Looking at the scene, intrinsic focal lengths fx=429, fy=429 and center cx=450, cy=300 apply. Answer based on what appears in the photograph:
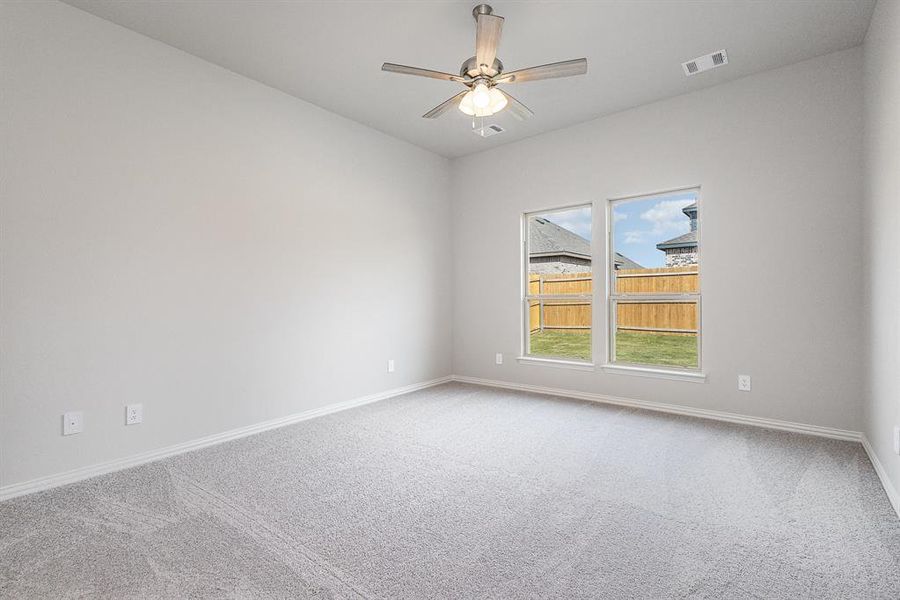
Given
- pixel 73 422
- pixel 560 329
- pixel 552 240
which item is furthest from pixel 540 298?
pixel 73 422

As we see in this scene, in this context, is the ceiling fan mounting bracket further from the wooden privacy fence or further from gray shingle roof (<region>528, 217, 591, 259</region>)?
the wooden privacy fence

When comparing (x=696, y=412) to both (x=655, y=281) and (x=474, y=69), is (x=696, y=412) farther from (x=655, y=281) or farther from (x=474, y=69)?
(x=474, y=69)

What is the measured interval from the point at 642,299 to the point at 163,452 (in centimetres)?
414

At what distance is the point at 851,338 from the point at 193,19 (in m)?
4.97

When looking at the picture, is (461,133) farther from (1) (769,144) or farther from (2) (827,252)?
(2) (827,252)

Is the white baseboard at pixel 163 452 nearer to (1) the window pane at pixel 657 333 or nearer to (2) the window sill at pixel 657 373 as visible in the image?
(2) the window sill at pixel 657 373

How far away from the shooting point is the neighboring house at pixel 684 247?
12.7ft

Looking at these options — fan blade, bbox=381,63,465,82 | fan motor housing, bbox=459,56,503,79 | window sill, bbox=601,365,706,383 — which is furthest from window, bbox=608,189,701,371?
fan blade, bbox=381,63,465,82

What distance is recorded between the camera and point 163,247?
9.67ft

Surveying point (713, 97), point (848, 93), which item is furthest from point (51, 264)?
point (848, 93)

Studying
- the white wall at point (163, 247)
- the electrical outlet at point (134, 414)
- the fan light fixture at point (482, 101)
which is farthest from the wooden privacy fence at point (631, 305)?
the electrical outlet at point (134, 414)

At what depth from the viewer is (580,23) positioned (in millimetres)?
2773

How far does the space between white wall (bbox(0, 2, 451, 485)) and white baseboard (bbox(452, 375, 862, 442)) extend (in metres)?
1.68

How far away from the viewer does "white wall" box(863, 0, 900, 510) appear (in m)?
2.16
